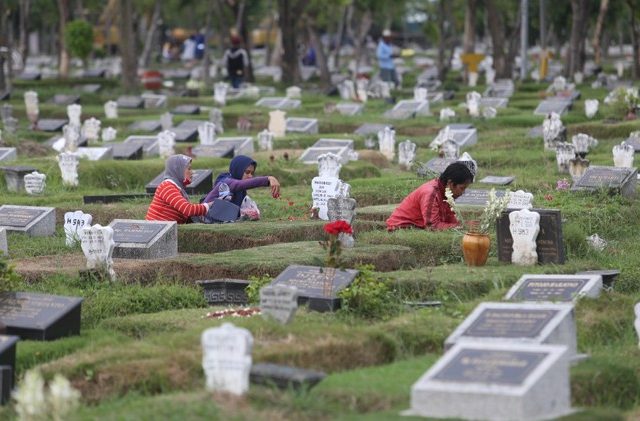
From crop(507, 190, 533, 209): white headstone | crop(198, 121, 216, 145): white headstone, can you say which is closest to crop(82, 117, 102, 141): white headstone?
crop(198, 121, 216, 145): white headstone

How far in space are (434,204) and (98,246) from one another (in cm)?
406

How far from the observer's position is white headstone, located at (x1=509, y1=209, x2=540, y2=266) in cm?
1683

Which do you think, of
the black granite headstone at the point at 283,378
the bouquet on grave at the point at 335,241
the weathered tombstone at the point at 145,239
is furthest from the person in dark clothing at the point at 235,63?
the black granite headstone at the point at 283,378

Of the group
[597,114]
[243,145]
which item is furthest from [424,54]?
[243,145]

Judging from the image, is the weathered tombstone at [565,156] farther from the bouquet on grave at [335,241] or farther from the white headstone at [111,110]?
the white headstone at [111,110]

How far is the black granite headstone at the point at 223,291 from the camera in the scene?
1672 cm

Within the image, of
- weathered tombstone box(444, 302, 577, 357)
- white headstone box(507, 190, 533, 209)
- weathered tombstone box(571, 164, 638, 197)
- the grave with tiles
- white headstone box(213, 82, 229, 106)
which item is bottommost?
white headstone box(213, 82, 229, 106)

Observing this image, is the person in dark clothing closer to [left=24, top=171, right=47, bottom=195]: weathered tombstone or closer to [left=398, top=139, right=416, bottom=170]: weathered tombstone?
[left=398, top=139, right=416, bottom=170]: weathered tombstone

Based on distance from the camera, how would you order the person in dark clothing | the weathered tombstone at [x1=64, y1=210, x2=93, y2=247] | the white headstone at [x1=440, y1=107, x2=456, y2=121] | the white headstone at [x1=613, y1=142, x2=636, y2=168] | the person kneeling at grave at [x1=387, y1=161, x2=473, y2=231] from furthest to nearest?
1. the person in dark clothing
2. the white headstone at [x1=440, y1=107, x2=456, y2=121]
3. the white headstone at [x1=613, y1=142, x2=636, y2=168]
4. the weathered tombstone at [x1=64, y1=210, x2=93, y2=247]
5. the person kneeling at grave at [x1=387, y1=161, x2=473, y2=231]

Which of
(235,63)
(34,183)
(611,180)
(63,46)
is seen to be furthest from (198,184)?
(63,46)

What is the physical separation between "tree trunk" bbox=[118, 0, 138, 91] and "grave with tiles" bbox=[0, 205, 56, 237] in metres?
23.4

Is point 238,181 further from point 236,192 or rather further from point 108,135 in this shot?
point 108,135

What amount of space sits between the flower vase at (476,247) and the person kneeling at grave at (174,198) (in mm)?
4024

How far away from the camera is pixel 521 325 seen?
12.8 m
